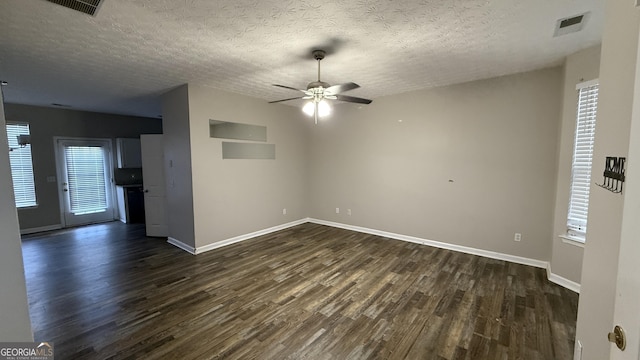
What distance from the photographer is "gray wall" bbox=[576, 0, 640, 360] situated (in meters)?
1.01

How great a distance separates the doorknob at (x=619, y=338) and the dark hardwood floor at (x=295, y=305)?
1637mm

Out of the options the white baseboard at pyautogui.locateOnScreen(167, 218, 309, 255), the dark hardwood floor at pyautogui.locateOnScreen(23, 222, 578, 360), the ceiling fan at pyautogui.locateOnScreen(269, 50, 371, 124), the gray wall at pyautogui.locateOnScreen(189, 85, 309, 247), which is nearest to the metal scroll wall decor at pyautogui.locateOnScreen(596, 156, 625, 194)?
the dark hardwood floor at pyautogui.locateOnScreen(23, 222, 578, 360)

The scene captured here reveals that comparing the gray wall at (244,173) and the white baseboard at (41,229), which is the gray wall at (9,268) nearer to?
the gray wall at (244,173)

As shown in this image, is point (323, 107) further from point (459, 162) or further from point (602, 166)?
point (459, 162)

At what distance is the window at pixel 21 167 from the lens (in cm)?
527

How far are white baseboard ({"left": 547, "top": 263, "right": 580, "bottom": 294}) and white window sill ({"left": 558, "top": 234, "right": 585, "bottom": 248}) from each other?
0.45 meters

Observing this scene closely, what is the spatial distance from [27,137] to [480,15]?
8151 mm

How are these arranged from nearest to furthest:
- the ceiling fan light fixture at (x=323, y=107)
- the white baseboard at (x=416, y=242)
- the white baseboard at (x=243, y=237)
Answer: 1. the ceiling fan light fixture at (x=323, y=107)
2. the white baseboard at (x=416, y=242)
3. the white baseboard at (x=243, y=237)

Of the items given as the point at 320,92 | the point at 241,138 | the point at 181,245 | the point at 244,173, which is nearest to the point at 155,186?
the point at 181,245

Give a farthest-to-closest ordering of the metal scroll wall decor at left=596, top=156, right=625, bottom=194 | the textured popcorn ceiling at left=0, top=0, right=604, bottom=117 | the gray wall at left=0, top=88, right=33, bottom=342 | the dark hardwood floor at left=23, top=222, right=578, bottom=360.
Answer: the dark hardwood floor at left=23, top=222, right=578, bottom=360
the textured popcorn ceiling at left=0, top=0, right=604, bottom=117
the gray wall at left=0, top=88, right=33, bottom=342
the metal scroll wall decor at left=596, top=156, right=625, bottom=194

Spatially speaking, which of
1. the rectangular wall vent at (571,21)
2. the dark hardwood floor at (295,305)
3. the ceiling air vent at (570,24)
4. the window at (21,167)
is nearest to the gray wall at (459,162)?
the dark hardwood floor at (295,305)

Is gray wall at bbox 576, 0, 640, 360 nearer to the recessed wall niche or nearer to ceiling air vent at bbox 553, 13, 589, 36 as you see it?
ceiling air vent at bbox 553, 13, 589, 36

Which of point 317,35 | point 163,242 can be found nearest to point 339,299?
point 317,35

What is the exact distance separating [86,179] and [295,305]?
6.77 metres
